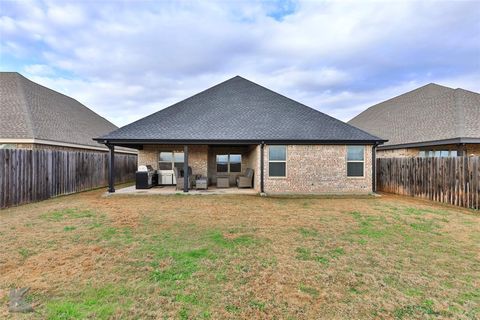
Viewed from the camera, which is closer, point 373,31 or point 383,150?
point 373,31

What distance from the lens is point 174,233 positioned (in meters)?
5.39

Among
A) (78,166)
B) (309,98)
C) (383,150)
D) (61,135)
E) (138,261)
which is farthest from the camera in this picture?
(309,98)

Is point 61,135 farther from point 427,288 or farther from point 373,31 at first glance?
point 373,31

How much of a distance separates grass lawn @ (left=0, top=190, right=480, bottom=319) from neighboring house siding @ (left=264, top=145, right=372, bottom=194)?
4.28 meters

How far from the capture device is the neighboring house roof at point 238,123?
11328 millimetres

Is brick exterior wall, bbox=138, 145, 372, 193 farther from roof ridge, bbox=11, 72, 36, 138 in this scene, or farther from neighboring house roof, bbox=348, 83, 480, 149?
roof ridge, bbox=11, 72, 36, 138

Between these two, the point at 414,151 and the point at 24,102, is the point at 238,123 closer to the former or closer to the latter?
the point at 414,151

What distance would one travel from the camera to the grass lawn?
8.85 ft

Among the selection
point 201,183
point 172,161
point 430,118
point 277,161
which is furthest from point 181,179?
point 430,118

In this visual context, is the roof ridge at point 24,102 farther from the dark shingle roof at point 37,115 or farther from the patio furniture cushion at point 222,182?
the patio furniture cushion at point 222,182

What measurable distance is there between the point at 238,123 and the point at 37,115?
12454 mm

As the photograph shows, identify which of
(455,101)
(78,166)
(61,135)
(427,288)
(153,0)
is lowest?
(427,288)

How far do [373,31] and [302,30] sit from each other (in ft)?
14.4

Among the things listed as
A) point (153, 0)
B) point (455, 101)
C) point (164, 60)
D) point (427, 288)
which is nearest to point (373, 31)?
point (455, 101)
